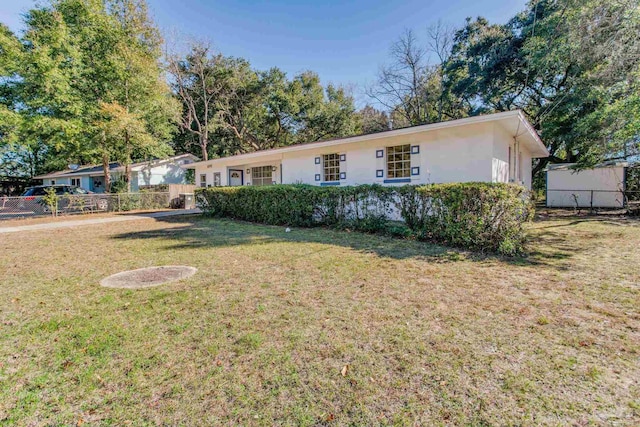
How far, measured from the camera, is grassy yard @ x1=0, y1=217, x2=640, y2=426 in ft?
6.49

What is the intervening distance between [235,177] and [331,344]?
55.4 ft

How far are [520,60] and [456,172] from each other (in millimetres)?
12518

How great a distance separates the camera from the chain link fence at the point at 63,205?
1360 centimetres

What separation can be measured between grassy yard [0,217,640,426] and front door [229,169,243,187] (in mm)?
13108

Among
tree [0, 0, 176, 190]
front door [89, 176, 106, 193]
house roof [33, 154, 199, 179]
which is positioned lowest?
front door [89, 176, 106, 193]

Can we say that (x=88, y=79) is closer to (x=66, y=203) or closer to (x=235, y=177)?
(x=66, y=203)

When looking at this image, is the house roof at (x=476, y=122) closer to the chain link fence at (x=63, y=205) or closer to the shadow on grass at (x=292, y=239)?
the shadow on grass at (x=292, y=239)

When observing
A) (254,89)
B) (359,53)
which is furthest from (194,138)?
(359,53)

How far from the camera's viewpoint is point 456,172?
977cm

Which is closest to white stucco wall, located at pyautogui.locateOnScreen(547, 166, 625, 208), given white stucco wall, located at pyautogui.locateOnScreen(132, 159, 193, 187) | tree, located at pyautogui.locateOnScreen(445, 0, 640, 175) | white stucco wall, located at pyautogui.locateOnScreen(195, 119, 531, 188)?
tree, located at pyautogui.locateOnScreen(445, 0, 640, 175)

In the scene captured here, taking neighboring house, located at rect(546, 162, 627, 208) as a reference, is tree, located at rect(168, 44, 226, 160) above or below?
above

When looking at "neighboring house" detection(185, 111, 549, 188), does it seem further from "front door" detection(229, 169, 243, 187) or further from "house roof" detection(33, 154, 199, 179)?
"house roof" detection(33, 154, 199, 179)

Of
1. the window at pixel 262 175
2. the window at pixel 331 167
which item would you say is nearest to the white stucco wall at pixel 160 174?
the window at pixel 262 175

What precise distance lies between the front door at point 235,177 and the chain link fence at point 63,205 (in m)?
5.19
